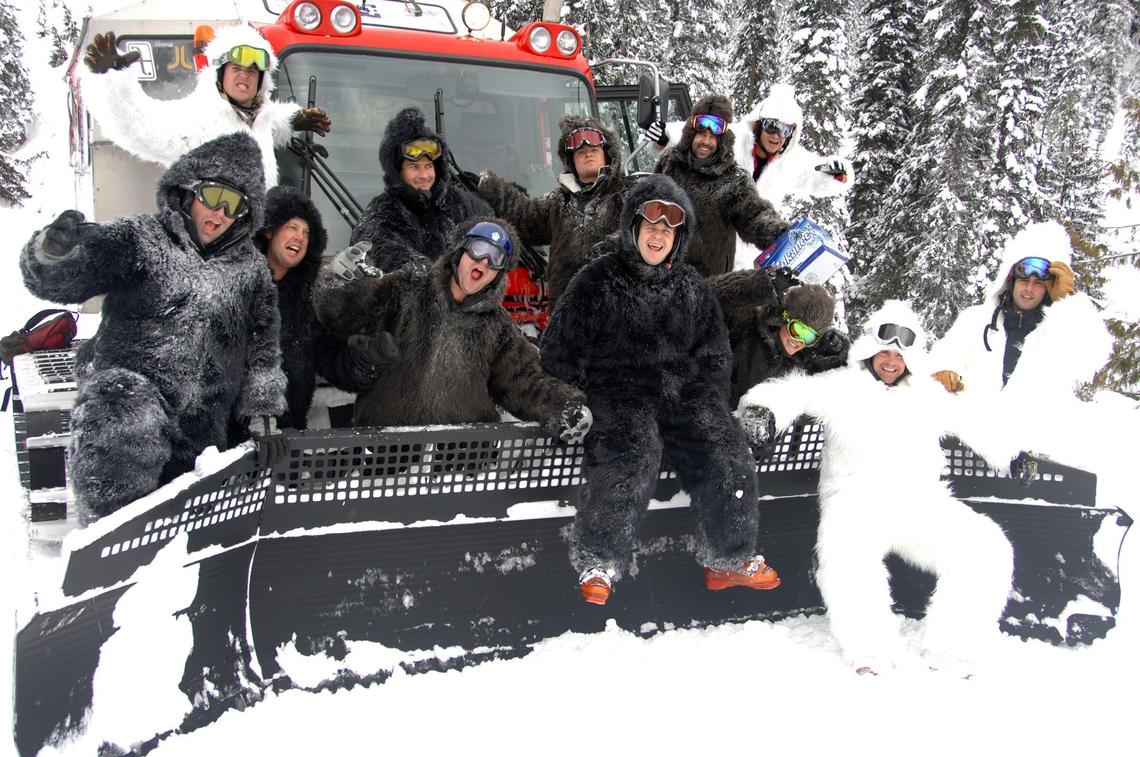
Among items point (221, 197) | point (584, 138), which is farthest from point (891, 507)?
point (221, 197)

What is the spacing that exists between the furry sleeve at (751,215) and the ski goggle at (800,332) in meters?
0.58

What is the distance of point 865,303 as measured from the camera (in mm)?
19188

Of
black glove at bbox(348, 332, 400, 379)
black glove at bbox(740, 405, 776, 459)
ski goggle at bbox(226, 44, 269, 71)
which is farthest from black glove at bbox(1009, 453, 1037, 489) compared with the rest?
ski goggle at bbox(226, 44, 269, 71)

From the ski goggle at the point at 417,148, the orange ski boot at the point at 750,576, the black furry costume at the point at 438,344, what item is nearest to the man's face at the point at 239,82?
the ski goggle at the point at 417,148

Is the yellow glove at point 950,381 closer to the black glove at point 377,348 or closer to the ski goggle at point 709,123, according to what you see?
the ski goggle at point 709,123

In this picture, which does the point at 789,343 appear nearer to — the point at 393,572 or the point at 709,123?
the point at 709,123

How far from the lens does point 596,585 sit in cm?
318

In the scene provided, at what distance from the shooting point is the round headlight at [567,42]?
17.9 ft

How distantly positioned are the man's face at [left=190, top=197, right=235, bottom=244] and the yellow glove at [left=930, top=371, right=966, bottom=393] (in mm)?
3339

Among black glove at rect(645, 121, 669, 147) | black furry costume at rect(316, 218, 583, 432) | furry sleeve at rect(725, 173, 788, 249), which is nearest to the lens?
black furry costume at rect(316, 218, 583, 432)

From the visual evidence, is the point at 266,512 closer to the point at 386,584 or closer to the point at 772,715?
the point at 386,584

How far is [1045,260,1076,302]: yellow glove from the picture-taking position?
4.28 m

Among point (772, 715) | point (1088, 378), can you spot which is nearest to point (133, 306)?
point (772, 715)

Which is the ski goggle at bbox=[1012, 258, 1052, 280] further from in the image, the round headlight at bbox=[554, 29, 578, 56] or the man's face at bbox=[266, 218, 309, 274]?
the man's face at bbox=[266, 218, 309, 274]
